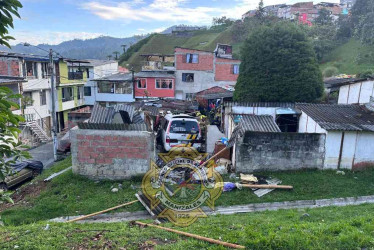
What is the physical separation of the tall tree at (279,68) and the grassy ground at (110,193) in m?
8.29

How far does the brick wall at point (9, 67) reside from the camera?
2169cm

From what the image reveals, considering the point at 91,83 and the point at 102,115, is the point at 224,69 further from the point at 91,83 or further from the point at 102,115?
the point at 102,115

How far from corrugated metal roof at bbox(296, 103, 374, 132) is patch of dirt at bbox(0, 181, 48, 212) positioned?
32.4ft

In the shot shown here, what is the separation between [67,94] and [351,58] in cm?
3996

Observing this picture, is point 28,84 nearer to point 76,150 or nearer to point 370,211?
point 76,150

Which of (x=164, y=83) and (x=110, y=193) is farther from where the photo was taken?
(x=164, y=83)

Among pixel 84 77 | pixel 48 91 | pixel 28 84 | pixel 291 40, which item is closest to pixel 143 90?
pixel 84 77

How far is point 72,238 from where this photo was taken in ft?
16.0

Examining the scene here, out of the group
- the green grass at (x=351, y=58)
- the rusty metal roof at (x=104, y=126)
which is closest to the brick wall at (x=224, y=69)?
the green grass at (x=351, y=58)

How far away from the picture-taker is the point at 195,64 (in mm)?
32938

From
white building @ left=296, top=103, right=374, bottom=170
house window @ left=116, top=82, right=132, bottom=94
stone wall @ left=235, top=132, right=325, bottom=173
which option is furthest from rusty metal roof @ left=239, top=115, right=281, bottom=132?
house window @ left=116, top=82, right=132, bottom=94

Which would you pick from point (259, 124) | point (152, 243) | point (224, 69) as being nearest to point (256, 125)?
point (259, 124)

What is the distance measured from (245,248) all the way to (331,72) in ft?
117

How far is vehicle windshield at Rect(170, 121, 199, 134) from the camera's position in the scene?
11273mm
